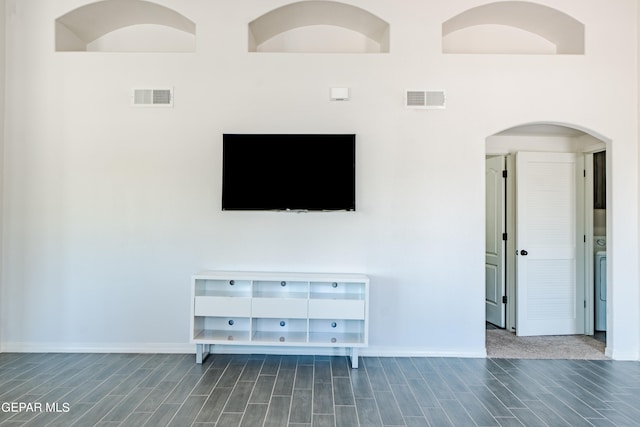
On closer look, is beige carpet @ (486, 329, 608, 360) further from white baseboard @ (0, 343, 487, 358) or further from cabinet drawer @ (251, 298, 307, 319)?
cabinet drawer @ (251, 298, 307, 319)

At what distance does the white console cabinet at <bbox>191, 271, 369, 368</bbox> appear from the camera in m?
3.20

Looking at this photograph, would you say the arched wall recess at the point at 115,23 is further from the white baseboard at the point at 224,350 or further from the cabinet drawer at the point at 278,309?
the white baseboard at the point at 224,350

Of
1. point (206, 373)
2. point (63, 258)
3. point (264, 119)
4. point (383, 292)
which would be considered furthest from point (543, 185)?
point (63, 258)

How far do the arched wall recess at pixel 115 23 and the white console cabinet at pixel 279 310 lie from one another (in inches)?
99.9

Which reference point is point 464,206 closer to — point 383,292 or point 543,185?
point 383,292

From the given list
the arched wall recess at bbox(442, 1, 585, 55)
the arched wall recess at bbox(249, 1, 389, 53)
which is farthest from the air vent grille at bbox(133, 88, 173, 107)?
the arched wall recess at bbox(442, 1, 585, 55)

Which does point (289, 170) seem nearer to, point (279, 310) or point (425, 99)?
point (279, 310)

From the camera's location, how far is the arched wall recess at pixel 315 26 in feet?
11.8

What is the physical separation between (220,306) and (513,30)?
4164 millimetres

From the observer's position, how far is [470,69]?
11.6ft

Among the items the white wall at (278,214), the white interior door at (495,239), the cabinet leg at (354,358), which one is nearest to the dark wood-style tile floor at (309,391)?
the cabinet leg at (354,358)

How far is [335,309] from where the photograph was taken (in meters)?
3.20

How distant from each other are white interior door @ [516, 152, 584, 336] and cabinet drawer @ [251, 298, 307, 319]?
2.65 m

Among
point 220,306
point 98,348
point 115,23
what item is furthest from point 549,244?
point 115,23
